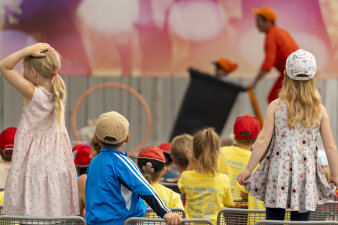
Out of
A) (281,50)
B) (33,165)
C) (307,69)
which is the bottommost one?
(33,165)

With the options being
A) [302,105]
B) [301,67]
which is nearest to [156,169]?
[302,105]

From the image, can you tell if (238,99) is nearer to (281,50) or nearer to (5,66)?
(281,50)

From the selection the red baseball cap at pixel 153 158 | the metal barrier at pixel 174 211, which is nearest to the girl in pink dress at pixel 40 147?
the metal barrier at pixel 174 211

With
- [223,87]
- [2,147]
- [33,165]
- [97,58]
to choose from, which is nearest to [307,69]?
[33,165]

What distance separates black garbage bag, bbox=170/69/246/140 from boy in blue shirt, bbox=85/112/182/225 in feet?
18.7

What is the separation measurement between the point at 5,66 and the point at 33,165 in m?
0.60

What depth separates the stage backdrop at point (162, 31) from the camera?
32.1 feet

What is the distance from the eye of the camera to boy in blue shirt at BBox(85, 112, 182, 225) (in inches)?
149

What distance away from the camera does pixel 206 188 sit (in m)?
4.86

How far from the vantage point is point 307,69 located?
4.20 metres

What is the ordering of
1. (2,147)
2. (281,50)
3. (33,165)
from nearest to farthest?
(33,165), (2,147), (281,50)

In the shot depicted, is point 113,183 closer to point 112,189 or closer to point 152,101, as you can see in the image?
point 112,189

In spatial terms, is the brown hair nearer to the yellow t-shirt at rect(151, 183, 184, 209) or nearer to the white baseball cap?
the yellow t-shirt at rect(151, 183, 184, 209)

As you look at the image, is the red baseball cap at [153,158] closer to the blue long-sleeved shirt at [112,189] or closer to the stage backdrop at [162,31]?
the blue long-sleeved shirt at [112,189]
